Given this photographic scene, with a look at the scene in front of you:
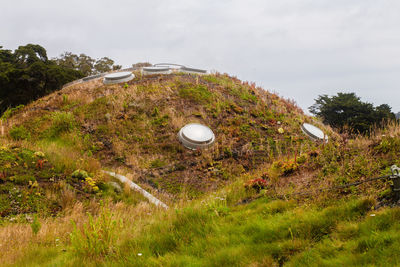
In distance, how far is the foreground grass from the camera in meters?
3.02

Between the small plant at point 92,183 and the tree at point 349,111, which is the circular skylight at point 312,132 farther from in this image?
the tree at point 349,111

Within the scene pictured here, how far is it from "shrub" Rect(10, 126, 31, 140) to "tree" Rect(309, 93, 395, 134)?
24.3 metres

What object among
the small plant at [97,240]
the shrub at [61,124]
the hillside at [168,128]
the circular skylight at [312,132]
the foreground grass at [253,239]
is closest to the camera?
the foreground grass at [253,239]

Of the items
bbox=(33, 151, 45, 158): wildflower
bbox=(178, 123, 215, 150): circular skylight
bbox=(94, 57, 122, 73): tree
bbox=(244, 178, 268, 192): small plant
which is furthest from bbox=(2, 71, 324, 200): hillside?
bbox=(94, 57, 122, 73): tree

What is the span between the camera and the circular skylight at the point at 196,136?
1169 cm

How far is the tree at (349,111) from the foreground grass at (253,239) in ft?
79.5

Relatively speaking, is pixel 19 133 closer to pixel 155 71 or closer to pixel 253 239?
pixel 155 71

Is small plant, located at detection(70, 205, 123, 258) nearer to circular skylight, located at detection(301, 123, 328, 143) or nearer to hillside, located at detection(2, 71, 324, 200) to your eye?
hillside, located at detection(2, 71, 324, 200)

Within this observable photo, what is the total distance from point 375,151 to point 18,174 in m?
8.33

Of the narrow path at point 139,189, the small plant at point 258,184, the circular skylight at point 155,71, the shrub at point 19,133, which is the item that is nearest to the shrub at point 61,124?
the shrub at point 19,133

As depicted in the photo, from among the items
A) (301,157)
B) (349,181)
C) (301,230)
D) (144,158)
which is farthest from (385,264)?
(144,158)

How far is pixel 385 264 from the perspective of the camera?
2.61m

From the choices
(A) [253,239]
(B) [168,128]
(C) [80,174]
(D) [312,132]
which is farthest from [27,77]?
(A) [253,239]

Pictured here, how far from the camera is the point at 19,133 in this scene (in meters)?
11.6
